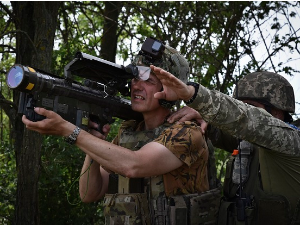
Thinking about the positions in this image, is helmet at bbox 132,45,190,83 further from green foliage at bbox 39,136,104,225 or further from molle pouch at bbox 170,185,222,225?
green foliage at bbox 39,136,104,225

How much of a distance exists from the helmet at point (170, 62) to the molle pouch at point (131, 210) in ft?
2.79

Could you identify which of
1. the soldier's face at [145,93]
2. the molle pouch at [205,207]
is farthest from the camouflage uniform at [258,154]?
the soldier's face at [145,93]

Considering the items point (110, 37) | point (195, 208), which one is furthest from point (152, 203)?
point (110, 37)

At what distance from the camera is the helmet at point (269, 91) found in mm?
4066

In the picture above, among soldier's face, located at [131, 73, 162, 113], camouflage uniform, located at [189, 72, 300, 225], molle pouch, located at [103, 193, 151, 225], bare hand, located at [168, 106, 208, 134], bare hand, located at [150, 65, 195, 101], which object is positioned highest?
soldier's face, located at [131, 73, 162, 113]

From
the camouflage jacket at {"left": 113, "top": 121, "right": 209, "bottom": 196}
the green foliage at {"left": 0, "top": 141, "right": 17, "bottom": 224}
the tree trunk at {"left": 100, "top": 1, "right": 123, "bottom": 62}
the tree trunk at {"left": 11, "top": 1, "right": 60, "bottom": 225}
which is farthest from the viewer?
the tree trunk at {"left": 100, "top": 1, "right": 123, "bottom": 62}

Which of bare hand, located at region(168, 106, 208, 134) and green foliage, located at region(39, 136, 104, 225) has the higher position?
bare hand, located at region(168, 106, 208, 134)

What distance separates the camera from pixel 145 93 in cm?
354

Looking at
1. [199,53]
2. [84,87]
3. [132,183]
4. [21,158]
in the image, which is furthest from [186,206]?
[199,53]

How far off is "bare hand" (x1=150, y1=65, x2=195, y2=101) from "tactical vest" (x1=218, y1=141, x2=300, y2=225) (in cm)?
109

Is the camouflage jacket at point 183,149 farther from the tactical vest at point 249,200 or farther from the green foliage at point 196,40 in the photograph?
the green foliage at point 196,40

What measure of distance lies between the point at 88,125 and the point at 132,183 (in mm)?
498

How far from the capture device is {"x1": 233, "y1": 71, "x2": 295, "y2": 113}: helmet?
4066 mm

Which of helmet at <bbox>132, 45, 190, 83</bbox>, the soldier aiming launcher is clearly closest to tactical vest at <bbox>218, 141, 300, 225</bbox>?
helmet at <bbox>132, 45, 190, 83</bbox>
